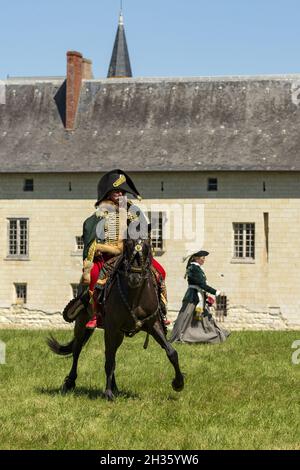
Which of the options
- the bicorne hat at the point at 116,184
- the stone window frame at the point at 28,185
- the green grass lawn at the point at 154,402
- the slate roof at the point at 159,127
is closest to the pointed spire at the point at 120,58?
the slate roof at the point at 159,127

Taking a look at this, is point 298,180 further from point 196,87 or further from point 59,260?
point 59,260

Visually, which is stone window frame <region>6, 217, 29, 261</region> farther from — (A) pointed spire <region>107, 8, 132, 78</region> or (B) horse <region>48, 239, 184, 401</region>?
(A) pointed spire <region>107, 8, 132, 78</region>

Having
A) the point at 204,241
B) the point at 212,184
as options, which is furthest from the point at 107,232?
the point at 212,184

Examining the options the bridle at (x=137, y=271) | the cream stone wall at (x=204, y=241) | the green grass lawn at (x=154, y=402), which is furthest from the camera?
the cream stone wall at (x=204, y=241)

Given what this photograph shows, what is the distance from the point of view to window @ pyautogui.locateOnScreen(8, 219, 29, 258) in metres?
37.5

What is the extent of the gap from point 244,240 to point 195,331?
1672cm

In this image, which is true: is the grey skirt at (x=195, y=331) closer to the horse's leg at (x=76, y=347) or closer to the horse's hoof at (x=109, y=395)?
the horse's leg at (x=76, y=347)

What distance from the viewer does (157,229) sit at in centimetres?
3681

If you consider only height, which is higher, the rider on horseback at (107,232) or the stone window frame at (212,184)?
the stone window frame at (212,184)

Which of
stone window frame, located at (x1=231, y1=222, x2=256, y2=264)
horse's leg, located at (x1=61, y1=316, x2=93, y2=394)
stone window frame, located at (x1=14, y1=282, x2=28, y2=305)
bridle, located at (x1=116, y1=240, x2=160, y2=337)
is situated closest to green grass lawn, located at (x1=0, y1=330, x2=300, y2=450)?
horse's leg, located at (x1=61, y1=316, x2=93, y2=394)

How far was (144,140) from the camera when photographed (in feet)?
121

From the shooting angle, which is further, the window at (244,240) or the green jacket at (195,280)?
the window at (244,240)

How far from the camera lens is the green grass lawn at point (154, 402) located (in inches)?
360

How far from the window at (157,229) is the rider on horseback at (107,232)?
23.9 m
